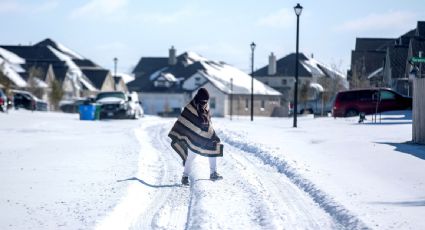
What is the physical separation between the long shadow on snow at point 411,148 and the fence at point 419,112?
0.92 feet

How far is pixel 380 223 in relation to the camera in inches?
329

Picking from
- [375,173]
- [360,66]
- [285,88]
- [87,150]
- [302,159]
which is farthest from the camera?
[285,88]

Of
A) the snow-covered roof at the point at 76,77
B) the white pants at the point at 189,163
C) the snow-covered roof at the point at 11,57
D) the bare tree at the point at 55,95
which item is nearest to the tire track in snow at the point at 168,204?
the white pants at the point at 189,163

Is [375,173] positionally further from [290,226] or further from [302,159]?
[290,226]

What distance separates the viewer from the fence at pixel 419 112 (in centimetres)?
1855

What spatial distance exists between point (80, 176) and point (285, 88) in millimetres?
89484

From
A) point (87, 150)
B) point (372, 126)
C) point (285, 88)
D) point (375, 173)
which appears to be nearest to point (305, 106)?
point (285, 88)

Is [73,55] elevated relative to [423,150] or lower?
elevated

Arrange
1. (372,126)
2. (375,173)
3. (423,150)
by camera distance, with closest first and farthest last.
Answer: (375,173), (423,150), (372,126)

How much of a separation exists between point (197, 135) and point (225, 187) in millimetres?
1195

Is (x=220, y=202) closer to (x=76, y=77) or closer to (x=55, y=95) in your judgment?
(x=55, y=95)

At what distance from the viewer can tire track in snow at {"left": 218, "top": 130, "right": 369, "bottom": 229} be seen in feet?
28.4

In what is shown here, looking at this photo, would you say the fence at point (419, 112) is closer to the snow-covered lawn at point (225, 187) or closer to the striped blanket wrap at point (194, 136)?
the snow-covered lawn at point (225, 187)

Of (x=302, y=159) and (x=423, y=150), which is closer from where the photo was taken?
(x=302, y=159)
